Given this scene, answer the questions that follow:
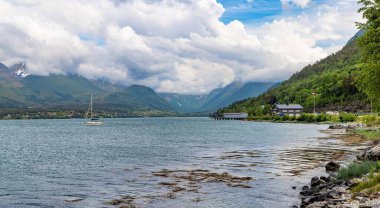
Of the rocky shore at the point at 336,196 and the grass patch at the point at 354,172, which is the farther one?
the grass patch at the point at 354,172

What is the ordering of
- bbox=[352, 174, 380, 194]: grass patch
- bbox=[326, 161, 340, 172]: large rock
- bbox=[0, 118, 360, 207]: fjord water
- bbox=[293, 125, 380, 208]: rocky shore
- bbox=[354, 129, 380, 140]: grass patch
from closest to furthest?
bbox=[293, 125, 380, 208]: rocky shore → bbox=[352, 174, 380, 194]: grass patch → bbox=[0, 118, 360, 207]: fjord water → bbox=[326, 161, 340, 172]: large rock → bbox=[354, 129, 380, 140]: grass patch

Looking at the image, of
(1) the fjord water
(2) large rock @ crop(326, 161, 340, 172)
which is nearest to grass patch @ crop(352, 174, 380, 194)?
(1) the fjord water

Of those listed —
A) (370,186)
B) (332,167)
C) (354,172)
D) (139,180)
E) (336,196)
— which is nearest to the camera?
(370,186)

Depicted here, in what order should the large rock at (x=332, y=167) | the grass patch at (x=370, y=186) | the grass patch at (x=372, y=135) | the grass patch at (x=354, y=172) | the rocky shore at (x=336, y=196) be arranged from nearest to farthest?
the rocky shore at (x=336, y=196)
the grass patch at (x=370, y=186)
the grass patch at (x=354, y=172)
the large rock at (x=332, y=167)
the grass patch at (x=372, y=135)

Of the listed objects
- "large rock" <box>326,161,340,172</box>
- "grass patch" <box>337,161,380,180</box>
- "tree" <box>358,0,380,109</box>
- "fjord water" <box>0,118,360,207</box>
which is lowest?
"fjord water" <box>0,118,360,207</box>

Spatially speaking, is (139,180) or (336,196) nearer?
(336,196)

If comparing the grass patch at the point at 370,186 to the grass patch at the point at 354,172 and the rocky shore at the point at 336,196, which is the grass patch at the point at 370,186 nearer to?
the rocky shore at the point at 336,196

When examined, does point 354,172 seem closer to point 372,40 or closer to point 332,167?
point 332,167

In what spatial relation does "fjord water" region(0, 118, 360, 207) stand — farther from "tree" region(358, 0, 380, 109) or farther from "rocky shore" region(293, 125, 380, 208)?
"tree" region(358, 0, 380, 109)

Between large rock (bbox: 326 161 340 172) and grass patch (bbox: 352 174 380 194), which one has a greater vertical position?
grass patch (bbox: 352 174 380 194)

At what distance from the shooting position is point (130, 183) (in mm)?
46375

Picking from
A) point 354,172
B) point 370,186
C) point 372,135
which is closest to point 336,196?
point 370,186

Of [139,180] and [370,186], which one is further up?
[370,186]

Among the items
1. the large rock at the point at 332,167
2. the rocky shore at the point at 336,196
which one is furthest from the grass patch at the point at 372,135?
the rocky shore at the point at 336,196
